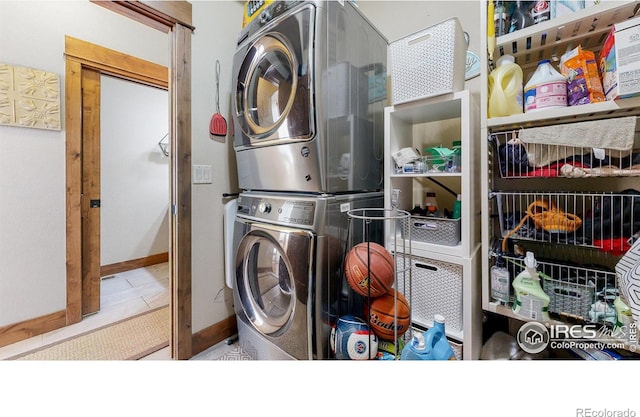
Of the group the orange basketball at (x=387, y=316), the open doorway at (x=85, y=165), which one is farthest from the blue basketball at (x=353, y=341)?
the open doorway at (x=85, y=165)

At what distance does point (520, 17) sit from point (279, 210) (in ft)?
4.13

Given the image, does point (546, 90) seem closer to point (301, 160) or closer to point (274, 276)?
point (301, 160)

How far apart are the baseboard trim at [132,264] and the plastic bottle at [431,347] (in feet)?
11.1

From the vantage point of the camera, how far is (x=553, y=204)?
966 millimetres

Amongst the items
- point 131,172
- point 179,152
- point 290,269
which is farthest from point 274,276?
point 131,172

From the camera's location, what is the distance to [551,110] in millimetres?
888

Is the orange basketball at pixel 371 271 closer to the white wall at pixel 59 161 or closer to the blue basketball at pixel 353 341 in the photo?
the blue basketball at pixel 353 341

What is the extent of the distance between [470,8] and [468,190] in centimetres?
114

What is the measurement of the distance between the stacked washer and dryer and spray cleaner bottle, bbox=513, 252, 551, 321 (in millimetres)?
655

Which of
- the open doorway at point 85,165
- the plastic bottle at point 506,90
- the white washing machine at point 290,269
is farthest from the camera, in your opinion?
the open doorway at point 85,165

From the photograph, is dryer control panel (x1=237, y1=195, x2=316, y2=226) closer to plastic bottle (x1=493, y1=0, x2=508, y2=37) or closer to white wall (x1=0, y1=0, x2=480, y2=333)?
white wall (x1=0, y1=0, x2=480, y2=333)

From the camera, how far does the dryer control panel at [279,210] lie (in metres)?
1.13

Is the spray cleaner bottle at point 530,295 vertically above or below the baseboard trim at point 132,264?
above

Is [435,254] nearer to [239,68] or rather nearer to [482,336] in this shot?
[482,336]
